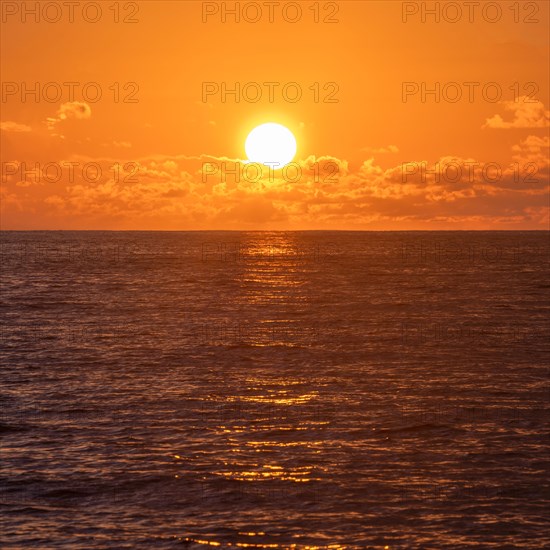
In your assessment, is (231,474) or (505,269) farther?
(505,269)

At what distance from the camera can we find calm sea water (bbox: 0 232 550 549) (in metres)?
30.4

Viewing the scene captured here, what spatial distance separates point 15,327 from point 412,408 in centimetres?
4385

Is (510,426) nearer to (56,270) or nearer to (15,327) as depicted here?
(15,327)

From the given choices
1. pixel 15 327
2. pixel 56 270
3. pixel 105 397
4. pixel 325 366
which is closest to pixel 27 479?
pixel 105 397

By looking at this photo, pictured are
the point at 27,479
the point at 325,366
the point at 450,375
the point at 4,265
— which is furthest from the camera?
the point at 4,265

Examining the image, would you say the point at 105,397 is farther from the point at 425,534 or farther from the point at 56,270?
the point at 56,270

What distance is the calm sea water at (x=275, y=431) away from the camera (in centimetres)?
3036

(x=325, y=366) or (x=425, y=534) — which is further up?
(x=325, y=366)


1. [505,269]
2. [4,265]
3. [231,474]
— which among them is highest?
[4,265]

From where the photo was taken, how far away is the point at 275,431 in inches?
1647

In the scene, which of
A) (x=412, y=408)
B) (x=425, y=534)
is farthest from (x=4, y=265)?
(x=425, y=534)

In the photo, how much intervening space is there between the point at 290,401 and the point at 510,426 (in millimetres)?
11384

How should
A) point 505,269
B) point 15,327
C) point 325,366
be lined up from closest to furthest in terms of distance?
point 325,366, point 15,327, point 505,269

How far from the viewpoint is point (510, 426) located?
42.7 meters
